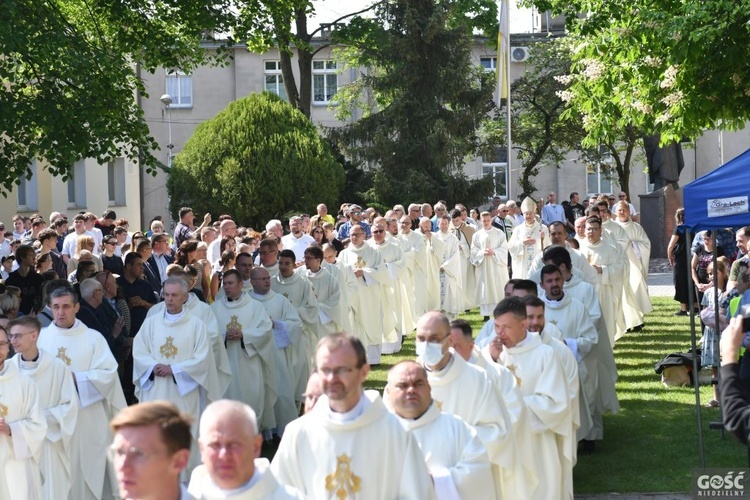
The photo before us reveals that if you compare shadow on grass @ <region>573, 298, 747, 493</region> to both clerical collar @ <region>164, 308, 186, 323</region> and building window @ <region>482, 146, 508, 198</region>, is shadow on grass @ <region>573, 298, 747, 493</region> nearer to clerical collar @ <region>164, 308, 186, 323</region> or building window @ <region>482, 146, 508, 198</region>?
clerical collar @ <region>164, 308, 186, 323</region>


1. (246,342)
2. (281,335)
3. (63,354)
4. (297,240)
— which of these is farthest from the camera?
(297,240)

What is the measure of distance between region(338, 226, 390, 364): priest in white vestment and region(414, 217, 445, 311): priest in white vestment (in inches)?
111

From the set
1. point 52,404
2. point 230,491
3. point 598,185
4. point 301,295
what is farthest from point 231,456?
point 598,185

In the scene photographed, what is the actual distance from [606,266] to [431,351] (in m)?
10.4

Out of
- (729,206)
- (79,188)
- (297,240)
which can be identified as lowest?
(297,240)

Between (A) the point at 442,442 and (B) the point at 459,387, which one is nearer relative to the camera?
(A) the point at 442,442

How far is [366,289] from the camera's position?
17531mm

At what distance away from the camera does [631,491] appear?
950cm

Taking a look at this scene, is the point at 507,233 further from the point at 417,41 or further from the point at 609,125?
the point at 417,41

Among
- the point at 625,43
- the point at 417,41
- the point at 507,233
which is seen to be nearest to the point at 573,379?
the point at 625,43

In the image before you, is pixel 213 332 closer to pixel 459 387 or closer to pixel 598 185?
pixel 459 387

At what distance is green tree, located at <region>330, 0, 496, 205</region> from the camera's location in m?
32.5

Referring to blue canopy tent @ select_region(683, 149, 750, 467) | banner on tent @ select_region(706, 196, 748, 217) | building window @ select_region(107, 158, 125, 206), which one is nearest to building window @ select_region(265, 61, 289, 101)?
building window @ select_region(107, 158, 125, 206)

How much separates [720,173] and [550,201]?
19.2m
